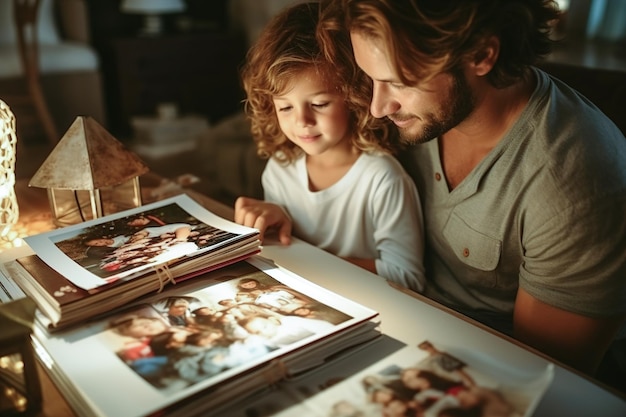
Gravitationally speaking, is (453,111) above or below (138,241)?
above

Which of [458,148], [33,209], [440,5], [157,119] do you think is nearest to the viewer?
[440,5]

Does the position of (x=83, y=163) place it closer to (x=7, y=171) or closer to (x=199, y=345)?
(x=7, y=171)

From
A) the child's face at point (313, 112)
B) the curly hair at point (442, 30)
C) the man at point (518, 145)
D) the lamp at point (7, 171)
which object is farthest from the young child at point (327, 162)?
the lamp at point (7, 171)

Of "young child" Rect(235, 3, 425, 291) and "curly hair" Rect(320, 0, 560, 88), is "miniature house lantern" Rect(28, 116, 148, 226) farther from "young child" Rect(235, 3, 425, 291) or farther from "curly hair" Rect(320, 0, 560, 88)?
"curly hair" Rect(320, 0, 560, 88)

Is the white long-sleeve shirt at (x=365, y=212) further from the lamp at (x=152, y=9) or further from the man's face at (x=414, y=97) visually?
the lamp at (x=152, y=9)

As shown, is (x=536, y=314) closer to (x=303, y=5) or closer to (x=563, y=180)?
(x=563, y=180)

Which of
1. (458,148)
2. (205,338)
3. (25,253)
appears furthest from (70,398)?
(458,148)

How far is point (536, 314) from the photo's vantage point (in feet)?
3.07

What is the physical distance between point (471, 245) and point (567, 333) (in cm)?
23

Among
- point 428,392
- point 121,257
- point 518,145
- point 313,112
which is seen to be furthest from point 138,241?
point 518,145

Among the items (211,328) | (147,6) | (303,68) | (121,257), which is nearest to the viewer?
(211,328)

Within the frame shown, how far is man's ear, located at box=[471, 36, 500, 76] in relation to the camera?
880 mm

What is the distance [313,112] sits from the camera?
3.76 feet

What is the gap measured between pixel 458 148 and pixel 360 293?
1.26 feet
